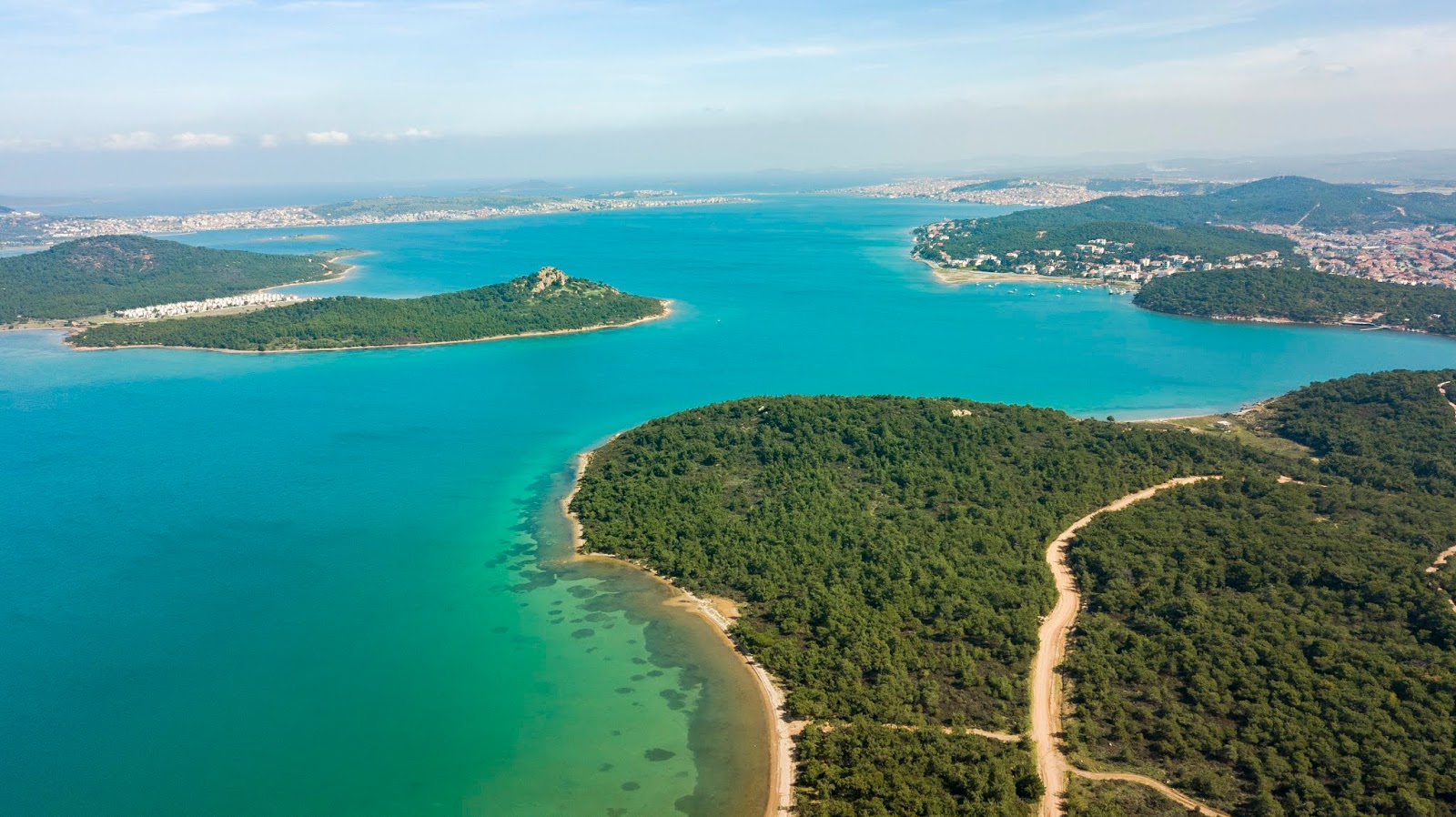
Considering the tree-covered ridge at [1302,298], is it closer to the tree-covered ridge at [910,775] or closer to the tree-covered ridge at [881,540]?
the tree-covered ridge at [881,540]

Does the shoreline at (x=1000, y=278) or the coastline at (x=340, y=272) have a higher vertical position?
the coastline at (x=340, y=272)

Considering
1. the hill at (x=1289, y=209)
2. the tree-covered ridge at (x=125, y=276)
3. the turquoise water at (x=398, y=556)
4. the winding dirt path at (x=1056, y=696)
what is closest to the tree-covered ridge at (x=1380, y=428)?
the turquoise water at (x=398, y=556)

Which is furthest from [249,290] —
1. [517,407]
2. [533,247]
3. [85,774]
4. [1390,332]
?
[1390,332]

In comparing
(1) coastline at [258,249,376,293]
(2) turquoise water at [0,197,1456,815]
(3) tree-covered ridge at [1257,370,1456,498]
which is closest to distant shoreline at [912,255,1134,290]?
(2) turquoise water at [0,197,1456,815]

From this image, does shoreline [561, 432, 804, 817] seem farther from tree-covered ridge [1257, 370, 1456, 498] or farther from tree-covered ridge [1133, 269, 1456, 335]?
tree-covered ridge [1133, 269, 1456, 335]

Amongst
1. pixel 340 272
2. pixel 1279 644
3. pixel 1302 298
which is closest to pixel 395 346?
pixel 340 272

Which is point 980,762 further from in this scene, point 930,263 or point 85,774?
point 930,263
